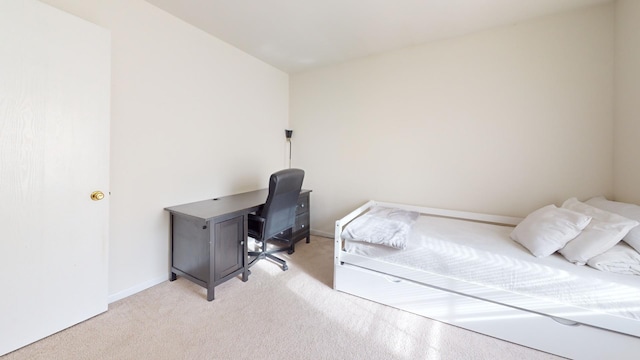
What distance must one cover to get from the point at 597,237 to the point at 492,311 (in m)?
0.78

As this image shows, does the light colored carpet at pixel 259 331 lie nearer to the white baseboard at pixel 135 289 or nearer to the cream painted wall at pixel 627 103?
the white baseboard at pixel 135 289

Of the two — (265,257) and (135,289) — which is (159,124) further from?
(265,257)

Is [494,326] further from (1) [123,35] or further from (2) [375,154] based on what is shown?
(1) [123,35]

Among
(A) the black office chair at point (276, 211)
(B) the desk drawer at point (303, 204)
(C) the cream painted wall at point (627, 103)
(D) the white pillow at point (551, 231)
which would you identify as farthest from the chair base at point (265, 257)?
(C) the cream painted wall at point (627, 103)

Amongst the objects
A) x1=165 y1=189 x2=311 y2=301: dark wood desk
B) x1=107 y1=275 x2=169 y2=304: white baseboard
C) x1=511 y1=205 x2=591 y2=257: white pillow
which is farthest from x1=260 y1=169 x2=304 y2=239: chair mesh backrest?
x1=511 y1=205 x2=591 y2=257: white pillow

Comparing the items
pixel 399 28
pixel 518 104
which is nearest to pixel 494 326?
pixel 518 104

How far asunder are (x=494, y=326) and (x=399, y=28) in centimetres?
267

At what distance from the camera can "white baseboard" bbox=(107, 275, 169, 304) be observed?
1872mm

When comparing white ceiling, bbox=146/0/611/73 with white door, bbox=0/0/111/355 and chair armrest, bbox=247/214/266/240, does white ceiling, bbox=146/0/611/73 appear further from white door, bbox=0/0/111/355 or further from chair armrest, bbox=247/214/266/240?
chair armrest, bbox=247/214/266/240

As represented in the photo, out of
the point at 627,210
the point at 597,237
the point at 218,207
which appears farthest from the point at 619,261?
the point at 218,207

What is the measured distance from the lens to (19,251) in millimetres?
1377

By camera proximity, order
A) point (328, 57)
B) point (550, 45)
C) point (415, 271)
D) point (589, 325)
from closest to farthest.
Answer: point (589, 325) < point (415, 271) < point (550, 45) < point (328, 57)

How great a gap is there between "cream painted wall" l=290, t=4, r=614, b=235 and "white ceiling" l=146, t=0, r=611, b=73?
0.20 metres

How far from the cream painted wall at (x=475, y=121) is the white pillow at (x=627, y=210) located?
27 cm
